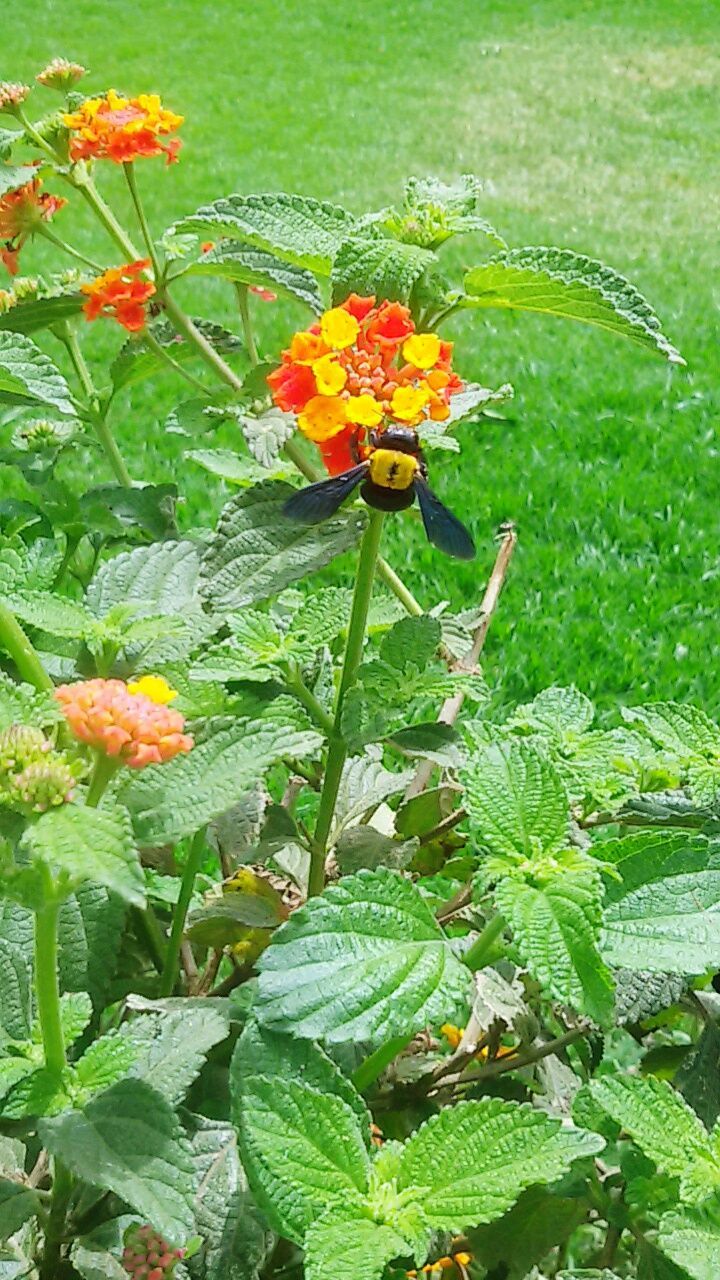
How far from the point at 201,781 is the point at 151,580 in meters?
0.24

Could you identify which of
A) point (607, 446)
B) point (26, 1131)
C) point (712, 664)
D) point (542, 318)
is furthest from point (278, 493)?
point (542, 318)

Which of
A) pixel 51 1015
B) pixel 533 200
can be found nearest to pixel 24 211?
pixel 51 1015

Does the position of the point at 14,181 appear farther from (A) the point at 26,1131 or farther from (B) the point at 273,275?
(A) the point at 26,1131

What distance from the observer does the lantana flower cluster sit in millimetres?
453

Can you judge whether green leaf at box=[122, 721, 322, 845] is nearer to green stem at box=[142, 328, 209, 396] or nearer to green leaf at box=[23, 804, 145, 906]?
green leaf at box=[23, 804, 145, 906]

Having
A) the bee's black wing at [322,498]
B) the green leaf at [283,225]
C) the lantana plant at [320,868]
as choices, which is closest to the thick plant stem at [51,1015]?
the lantana plant at [320,868]

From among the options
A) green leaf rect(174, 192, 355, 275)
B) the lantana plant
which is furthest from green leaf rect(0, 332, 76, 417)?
green leaf rect(174, 192, 355, 275)

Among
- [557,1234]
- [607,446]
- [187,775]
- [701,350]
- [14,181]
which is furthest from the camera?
[701,350]

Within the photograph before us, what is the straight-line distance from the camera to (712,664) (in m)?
1.87

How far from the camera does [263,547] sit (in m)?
0.68

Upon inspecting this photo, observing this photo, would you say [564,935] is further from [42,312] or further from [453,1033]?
[42,312]

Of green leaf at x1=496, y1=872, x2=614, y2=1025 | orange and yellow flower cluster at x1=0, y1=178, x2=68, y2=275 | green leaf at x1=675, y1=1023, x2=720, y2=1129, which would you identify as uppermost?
orange and yellow flower cluster at x1=0, y1=178, x2=68, y2=275

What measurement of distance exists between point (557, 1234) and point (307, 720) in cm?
28

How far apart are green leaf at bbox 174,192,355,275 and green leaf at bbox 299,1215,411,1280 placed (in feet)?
1.47
